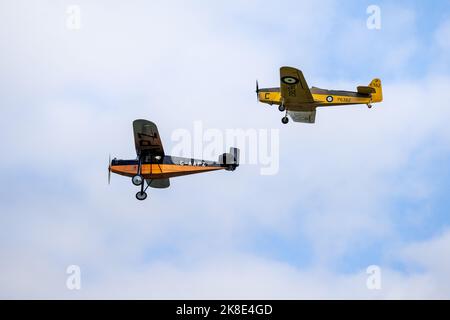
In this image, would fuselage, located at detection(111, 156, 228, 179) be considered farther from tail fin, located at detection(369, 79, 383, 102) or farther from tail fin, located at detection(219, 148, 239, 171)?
tail fin, located at detection(369, 79, 383, 102)

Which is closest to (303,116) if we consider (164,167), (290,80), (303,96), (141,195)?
(303,96)

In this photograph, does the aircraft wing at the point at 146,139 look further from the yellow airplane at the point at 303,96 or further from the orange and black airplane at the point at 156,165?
the yellow airplane at the point at 303,96

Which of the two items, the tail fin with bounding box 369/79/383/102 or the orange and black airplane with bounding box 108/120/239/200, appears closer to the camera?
the orange and black airplane with bounding box 108/120/239/200

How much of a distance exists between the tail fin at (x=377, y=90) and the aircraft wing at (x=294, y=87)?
3417mm

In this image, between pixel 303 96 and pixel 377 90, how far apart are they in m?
4.20

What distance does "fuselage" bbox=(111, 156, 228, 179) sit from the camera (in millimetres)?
50281

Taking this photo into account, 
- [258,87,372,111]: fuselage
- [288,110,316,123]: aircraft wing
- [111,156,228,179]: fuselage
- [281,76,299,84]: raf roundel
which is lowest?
[111,156,228,179]: fuselage

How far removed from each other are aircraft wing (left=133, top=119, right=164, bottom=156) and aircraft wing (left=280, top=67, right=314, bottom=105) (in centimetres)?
765

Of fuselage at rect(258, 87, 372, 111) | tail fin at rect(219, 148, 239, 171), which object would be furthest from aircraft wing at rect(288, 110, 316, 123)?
tail fin at rect(219, 148, 239, 171)

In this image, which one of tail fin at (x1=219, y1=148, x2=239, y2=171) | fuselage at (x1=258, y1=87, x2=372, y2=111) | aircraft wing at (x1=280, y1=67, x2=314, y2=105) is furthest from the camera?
fuselage at (x1=258, y1=87, x2=372, y2=111)

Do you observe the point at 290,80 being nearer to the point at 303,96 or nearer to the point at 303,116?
the point at 303,96
